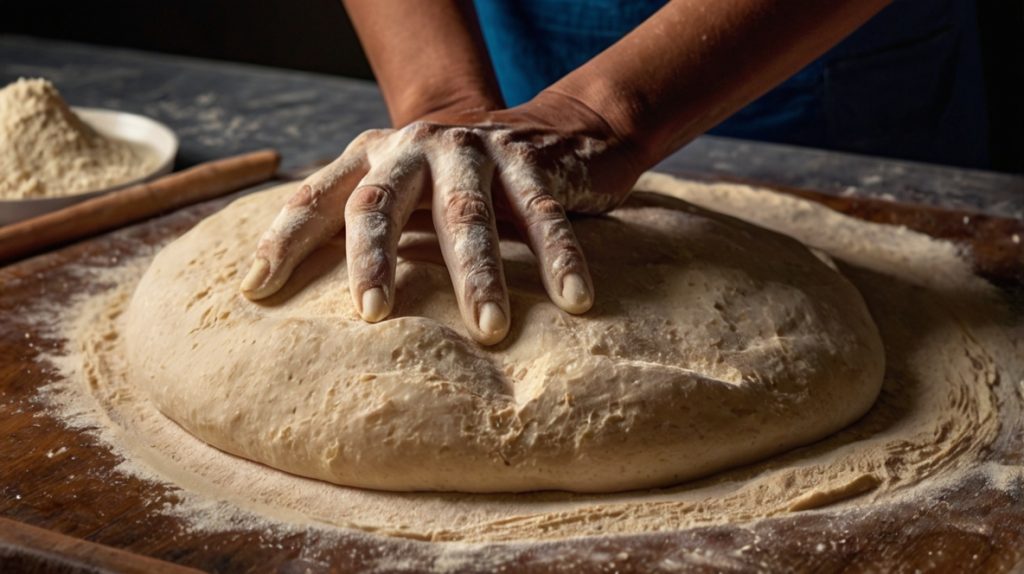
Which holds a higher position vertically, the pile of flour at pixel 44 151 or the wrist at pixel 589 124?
the wrist at pixel 589 124

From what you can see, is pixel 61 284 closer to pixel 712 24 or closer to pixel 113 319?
pixel 113 319

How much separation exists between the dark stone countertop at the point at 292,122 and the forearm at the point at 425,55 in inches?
21.9

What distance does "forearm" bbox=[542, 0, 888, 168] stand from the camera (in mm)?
1597

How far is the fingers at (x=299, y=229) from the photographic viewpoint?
4.74ft

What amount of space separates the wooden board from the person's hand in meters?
0.30

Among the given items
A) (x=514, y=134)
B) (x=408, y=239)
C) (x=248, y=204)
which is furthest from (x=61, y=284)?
(x=514, y=134)

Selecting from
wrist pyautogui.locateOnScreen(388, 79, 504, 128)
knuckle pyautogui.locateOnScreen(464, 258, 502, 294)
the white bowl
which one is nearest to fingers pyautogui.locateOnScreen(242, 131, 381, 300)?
knuckle pyautogui.locateOnScreen(464, 258, 502, 294)

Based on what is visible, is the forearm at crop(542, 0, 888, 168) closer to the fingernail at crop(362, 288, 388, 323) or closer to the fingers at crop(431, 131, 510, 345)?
the fingers at crop(431, 131, 510, 345)

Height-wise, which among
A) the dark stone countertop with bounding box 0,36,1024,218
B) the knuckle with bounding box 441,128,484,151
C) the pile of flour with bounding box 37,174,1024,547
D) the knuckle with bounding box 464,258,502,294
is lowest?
the dark stone countertop with bounding box 0,36,1024,218

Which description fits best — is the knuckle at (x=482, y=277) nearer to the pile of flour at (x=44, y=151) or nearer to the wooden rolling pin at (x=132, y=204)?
the wooden rolling pin at (x=132, y=204)

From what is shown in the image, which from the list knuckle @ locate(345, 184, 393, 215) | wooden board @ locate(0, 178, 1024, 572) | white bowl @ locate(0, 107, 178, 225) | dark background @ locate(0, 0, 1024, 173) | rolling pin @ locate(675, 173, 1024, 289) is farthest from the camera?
dark background @ locate(0, 0, 1024, 173)

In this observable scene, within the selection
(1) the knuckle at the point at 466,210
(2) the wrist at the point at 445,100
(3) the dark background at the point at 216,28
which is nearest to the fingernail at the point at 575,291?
(1) the knuckle at the point at 466,210

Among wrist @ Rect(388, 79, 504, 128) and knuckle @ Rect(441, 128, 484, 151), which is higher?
knuckle @ Rect(441, 128, 484, 151)

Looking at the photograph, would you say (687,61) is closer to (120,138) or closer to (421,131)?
(421,131)
